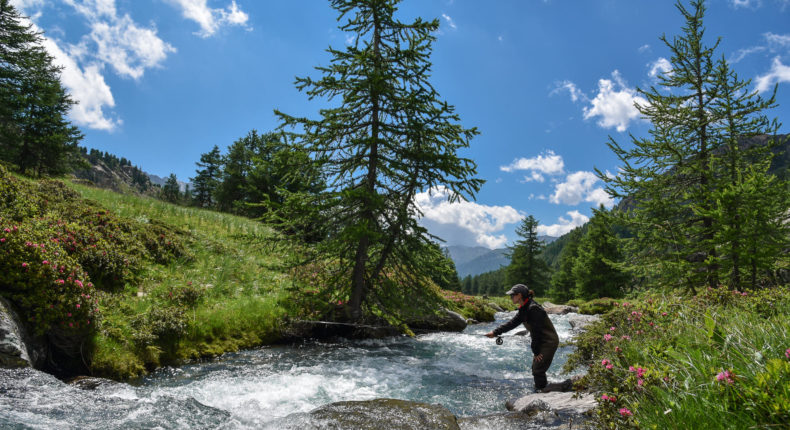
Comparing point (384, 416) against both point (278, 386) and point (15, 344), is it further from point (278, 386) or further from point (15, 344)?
point (15, 344)

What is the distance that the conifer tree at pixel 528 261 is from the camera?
47.4 meters

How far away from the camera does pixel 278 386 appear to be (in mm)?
6875

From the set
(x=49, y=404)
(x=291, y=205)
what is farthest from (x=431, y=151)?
(x=49, y=404)

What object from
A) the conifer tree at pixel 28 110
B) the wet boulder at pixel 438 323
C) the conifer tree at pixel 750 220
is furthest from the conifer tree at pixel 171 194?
the conifer tree at pixel 750 220

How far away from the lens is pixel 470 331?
15.8m

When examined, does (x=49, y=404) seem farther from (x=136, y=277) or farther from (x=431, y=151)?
(x=431, y=151)

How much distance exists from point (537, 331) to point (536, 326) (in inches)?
4.2

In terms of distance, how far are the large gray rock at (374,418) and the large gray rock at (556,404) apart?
1.58 m

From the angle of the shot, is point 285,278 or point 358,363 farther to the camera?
point 285,278

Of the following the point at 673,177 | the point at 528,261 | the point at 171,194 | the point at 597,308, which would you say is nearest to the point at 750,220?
the point at 673,177

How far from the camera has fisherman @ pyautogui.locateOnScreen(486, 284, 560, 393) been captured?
7.10 meters

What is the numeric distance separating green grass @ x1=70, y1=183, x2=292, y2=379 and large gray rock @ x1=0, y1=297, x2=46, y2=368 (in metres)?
0.98

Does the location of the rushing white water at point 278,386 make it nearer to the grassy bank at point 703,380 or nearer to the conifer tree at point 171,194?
the grassy bank at point 703,380

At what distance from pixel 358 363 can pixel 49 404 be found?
605 cm
